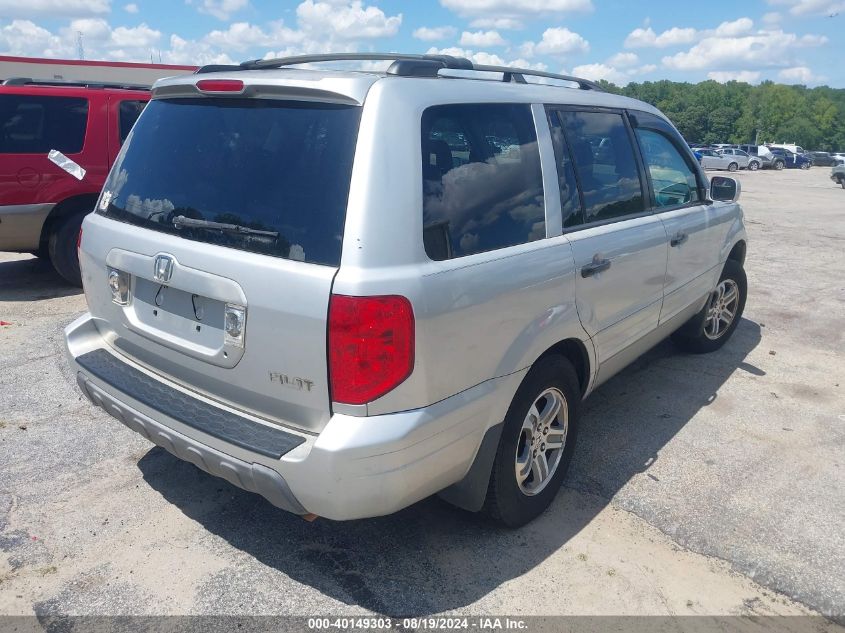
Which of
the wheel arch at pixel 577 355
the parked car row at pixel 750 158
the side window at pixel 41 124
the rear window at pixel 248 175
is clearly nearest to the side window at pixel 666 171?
the wheel arch at pixel 577 355

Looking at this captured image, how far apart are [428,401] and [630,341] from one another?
75.7 inches

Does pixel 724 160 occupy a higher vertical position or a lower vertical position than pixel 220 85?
lower

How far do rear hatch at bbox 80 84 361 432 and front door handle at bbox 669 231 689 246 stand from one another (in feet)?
8.24

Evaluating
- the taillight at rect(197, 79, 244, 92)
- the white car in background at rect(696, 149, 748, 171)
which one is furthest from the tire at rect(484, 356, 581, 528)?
the white car in background at rect(696, 149, 748, 171)

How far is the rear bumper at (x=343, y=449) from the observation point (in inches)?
91.1

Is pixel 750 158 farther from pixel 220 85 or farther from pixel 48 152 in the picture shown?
pixel 220 85

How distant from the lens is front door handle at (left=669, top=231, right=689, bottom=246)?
13.7ft

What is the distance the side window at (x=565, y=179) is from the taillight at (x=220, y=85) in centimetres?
144

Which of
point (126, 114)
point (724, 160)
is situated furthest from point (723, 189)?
point (724, 160)

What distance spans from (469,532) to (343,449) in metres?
1.14

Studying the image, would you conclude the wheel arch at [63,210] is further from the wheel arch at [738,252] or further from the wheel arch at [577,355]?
the wheel arch at [738,252]

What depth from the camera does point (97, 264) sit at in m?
3.07

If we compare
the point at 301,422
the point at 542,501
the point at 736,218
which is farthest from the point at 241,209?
the point at 736,218

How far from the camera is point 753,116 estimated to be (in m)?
117
